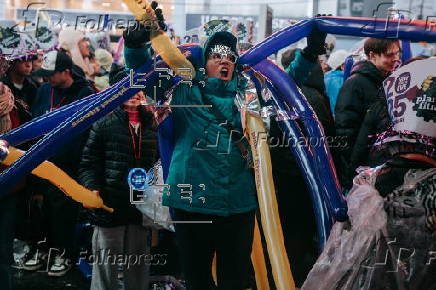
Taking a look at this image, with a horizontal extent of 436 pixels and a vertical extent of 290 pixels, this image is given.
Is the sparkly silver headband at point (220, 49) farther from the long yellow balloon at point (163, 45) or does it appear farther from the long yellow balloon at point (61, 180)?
the long yellow balloon at point (61, 180)

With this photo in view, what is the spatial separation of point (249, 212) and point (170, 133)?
58 cm

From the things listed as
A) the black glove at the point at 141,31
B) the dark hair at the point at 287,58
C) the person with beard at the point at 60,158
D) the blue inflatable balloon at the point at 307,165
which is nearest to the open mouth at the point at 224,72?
the blue inflatable balloon at the point at 307,165

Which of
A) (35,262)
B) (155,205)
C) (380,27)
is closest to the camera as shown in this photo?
(380,27)

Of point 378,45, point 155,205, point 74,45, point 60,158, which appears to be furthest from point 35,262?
point 378,45

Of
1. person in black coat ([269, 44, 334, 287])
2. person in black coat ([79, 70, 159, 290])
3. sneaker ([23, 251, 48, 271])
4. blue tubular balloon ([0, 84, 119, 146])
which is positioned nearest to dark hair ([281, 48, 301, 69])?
person in black coat ([269, 44, 334, 287])

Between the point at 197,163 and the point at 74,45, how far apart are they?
3819mm

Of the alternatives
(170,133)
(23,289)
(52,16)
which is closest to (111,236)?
(170,133)

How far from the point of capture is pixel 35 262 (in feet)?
19.2

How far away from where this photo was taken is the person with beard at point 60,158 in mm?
5461

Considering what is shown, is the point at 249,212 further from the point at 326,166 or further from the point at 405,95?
the point at 405,95

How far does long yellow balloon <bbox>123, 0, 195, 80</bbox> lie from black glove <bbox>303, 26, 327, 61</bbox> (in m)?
0.68

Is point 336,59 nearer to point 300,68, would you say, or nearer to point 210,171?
point 300,68

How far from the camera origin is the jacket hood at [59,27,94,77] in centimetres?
687

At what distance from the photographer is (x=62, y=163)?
18.0 ft
